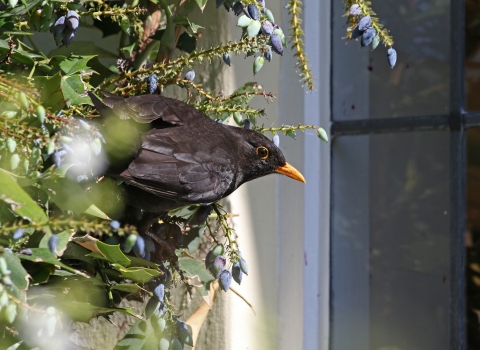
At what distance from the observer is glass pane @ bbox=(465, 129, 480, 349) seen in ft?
5.48

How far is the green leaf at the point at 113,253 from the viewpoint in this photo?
1171 millimetres

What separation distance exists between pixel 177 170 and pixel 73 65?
321 millimetres

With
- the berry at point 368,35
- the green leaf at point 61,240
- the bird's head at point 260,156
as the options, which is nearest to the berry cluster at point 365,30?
the berry at point 368,35

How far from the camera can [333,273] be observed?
1.94m

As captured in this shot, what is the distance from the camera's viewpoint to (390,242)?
6.07ft

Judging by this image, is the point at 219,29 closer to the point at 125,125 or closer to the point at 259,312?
the point at 125,125

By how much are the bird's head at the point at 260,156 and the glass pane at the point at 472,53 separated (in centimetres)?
51

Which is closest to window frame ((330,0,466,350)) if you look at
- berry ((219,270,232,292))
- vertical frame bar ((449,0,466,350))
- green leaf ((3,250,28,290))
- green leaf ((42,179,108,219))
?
vertical frame bar ((449,0,466,350))

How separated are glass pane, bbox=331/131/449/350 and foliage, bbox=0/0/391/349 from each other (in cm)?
47

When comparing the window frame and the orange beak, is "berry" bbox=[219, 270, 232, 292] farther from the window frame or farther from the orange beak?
the window frame

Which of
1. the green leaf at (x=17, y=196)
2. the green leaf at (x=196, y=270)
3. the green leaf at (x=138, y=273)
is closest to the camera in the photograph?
the green leaf at (x=17, y=196)

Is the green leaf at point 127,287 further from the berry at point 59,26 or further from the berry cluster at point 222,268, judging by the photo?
the berry at point 59,26

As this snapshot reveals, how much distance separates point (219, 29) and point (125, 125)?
0.61 metres

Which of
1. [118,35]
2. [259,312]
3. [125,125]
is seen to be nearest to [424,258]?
[259,312]
